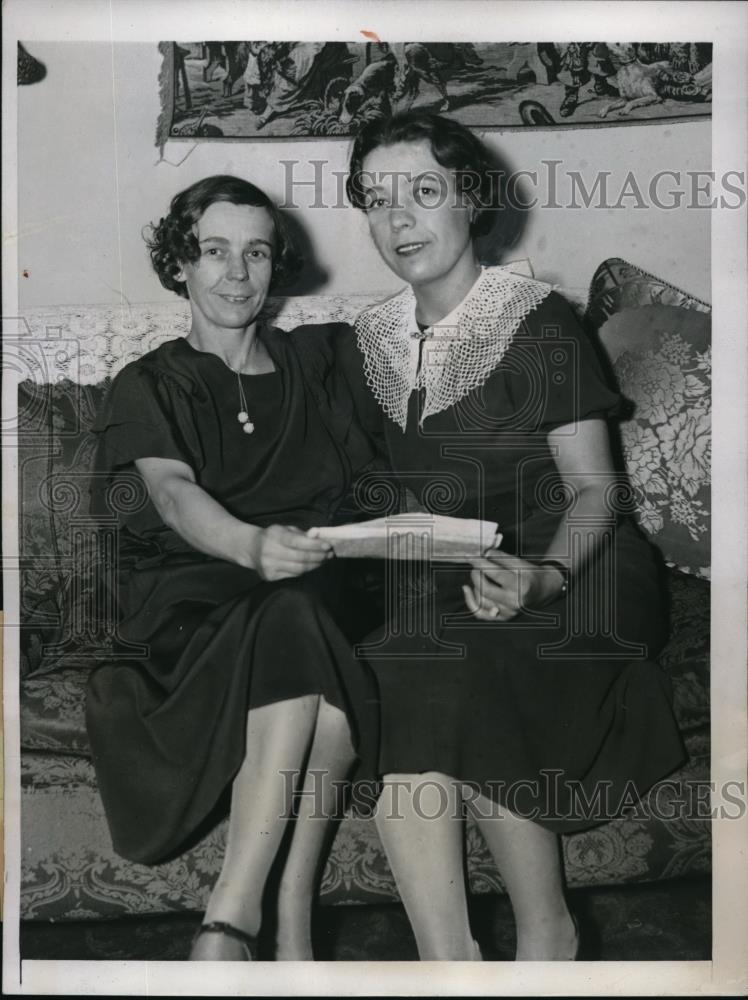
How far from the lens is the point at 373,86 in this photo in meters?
2.20

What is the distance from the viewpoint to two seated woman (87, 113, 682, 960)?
2.10 m

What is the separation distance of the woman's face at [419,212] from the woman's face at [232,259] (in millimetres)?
272

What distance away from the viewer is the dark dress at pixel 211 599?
209 centimetres

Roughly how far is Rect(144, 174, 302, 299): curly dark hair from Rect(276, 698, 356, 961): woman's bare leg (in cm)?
104

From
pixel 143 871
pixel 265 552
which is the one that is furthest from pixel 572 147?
pixel 143 871

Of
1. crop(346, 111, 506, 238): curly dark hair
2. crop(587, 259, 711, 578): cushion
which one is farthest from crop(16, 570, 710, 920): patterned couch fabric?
crop(346, 111, 506, 238): curly dark hair

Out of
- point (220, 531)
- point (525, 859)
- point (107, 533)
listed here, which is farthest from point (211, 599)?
point (525, 859)

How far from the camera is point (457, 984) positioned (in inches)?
85.3

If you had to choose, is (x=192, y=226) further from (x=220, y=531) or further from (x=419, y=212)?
(x=220, y=531)

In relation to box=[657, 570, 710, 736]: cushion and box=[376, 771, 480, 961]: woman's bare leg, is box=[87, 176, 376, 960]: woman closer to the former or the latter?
box=[376, 771, 480, 961]: woman's bare leg

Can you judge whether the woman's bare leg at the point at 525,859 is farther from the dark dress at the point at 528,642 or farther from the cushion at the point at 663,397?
the cushion at the point at 663,397

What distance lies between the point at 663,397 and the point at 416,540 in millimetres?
685

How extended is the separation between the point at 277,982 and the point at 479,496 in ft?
4.02

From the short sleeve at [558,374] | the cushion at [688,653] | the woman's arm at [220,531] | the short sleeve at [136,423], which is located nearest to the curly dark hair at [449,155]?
the short sleeve at [558,374]
